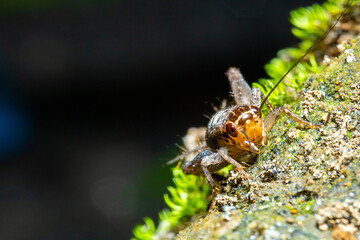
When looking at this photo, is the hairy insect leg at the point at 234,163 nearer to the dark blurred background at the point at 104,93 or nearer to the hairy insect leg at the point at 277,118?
the hairy insect leg at the point at 277,118

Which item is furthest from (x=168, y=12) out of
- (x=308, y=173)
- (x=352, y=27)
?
(x=308, y=173)

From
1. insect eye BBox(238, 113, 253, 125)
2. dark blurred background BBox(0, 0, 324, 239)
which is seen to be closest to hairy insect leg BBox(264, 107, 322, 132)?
insect eye BBox(238, 113, 253, 125)

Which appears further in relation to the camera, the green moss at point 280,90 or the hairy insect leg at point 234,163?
the green moss at point 280,90

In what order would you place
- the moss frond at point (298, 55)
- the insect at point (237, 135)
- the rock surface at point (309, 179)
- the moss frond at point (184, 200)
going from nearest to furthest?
the rock surface at point (309, 179)
the insect at point (237, 135)
the moss frond at point (298, 55)
the moss frond at point (184, 200)

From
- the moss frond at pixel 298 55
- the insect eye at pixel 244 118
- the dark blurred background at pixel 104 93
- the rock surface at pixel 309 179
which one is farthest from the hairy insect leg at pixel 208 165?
the dark blurred background at pixel 104 93

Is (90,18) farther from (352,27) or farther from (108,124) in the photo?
(352,27)

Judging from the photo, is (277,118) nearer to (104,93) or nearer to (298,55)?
(298,55)
